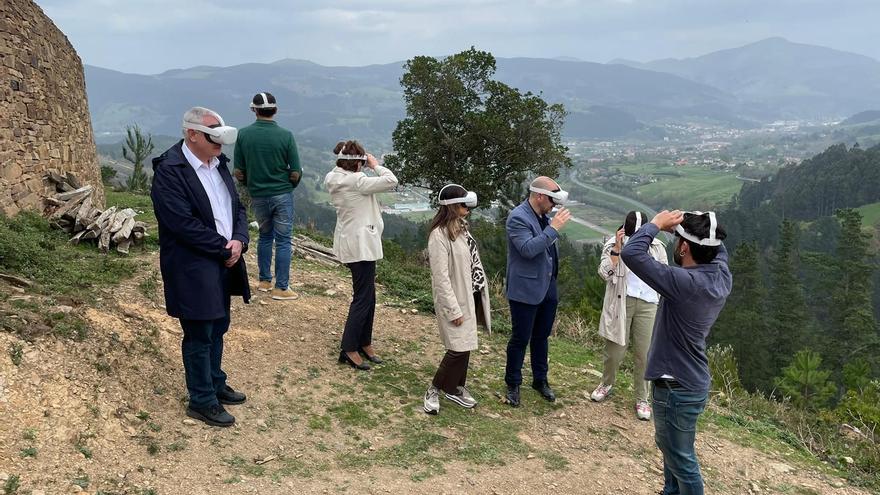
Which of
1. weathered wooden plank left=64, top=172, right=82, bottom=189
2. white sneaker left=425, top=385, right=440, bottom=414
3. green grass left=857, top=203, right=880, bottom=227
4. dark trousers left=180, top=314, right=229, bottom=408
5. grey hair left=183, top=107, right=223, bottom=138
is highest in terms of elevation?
grey hair left=183, top=107, right=223, bottom=138

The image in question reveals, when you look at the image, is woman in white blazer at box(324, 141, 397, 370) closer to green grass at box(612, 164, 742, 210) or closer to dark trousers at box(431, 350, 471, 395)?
dark trousers at box(431, 350, 471, 395)

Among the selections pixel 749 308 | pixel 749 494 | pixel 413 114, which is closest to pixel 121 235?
pixel 749 494

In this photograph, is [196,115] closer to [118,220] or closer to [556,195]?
[556,195]

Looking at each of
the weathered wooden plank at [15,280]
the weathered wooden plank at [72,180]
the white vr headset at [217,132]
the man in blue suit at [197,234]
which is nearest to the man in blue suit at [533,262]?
the man in blue suit at [197,234]

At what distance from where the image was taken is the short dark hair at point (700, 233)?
10.6ft

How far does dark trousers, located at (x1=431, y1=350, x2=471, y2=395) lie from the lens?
474 cm

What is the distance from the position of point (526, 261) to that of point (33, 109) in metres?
7.93

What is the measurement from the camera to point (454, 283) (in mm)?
4566

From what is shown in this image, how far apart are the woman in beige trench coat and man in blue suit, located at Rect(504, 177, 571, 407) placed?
32cm

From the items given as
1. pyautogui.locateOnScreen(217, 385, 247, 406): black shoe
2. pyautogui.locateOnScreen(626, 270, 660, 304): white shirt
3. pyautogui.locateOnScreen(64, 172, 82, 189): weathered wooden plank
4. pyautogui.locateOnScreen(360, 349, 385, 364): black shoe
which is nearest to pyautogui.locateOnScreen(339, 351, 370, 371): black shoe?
pyautogui.locateOnScreen(360, 349, 385, 364): black shoe

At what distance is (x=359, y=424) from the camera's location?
4.48 meters

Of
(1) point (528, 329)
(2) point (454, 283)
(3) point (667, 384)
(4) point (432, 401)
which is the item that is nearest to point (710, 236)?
(3) point (667, 384)

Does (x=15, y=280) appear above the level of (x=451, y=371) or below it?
above

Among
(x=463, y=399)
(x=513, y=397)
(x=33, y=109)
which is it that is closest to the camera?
(x=463, y=399)
